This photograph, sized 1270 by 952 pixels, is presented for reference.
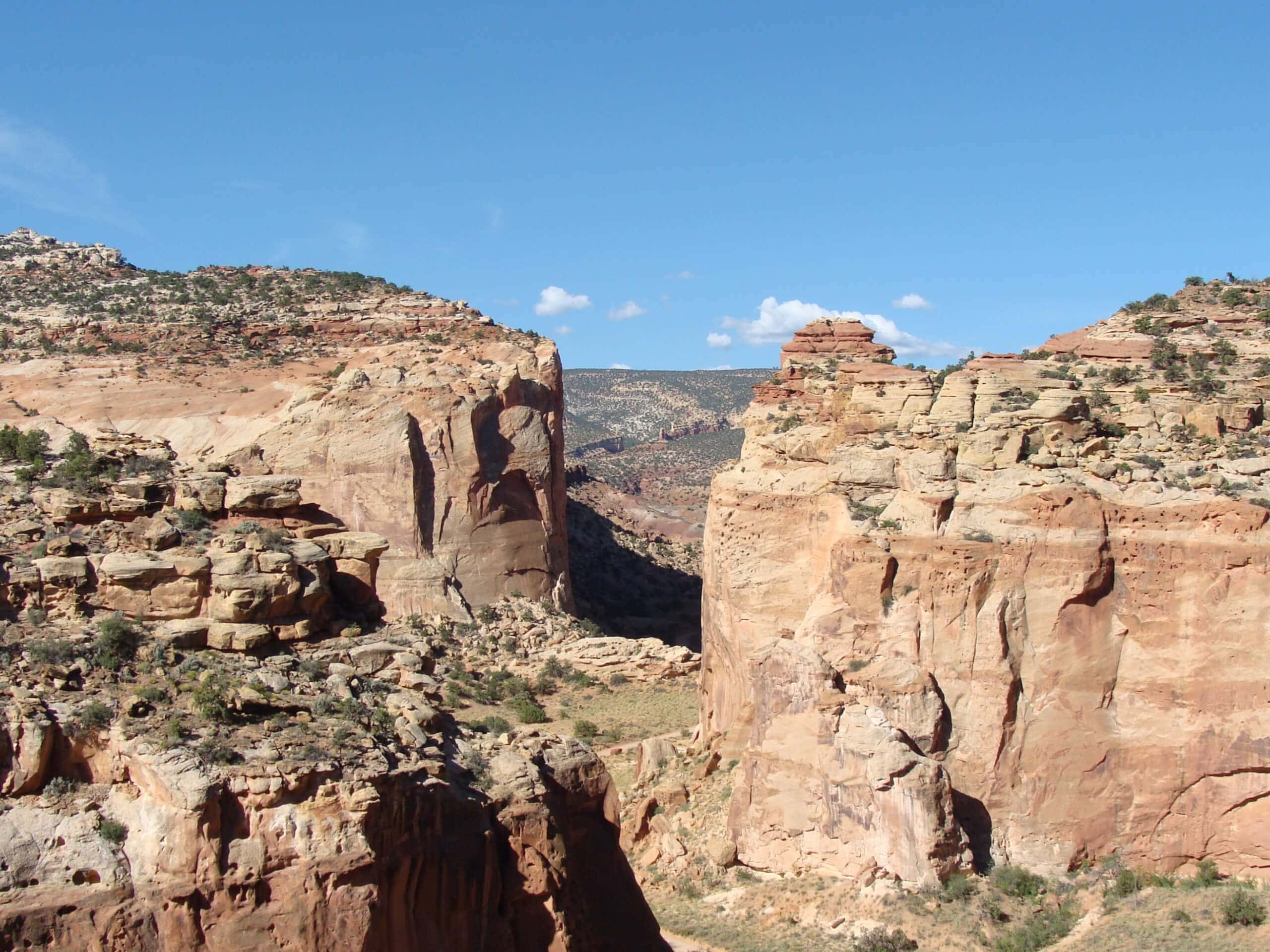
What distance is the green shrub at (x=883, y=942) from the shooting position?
71.3 ft

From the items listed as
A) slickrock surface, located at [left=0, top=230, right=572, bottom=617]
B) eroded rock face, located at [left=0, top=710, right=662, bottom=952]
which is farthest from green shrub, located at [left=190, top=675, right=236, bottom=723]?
slickrock surface, located at [left=0, top=230, right=572, bottom=617]

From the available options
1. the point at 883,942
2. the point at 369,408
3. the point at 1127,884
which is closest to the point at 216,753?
the point at 883,942

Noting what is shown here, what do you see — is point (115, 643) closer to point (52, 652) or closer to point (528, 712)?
point (52, 652)

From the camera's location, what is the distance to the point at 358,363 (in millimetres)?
50281

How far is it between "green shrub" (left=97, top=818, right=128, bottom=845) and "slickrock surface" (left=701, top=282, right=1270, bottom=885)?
1489cm

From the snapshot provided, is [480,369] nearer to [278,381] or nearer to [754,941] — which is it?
[278,381]

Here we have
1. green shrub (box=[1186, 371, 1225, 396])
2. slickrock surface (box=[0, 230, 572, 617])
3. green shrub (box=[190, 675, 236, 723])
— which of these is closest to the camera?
green shrub (box=[190, 675, 236, 723])

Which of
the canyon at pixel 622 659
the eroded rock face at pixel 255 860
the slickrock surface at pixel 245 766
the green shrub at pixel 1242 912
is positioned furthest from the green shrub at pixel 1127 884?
the eroded rock face at pixel 255 860

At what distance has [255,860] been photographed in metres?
11.8

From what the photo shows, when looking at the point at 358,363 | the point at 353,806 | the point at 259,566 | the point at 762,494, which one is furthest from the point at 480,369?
the point at 353,806

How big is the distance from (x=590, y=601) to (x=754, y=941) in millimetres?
32800

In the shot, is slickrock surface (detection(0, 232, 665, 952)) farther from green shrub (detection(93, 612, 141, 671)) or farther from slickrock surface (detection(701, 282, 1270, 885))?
slickrock surface (detection(701, 282, 1270, 885))

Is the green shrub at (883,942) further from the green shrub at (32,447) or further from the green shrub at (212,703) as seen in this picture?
the green shrub at (32,447)

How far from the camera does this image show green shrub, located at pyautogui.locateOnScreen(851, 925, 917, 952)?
2172 cm
